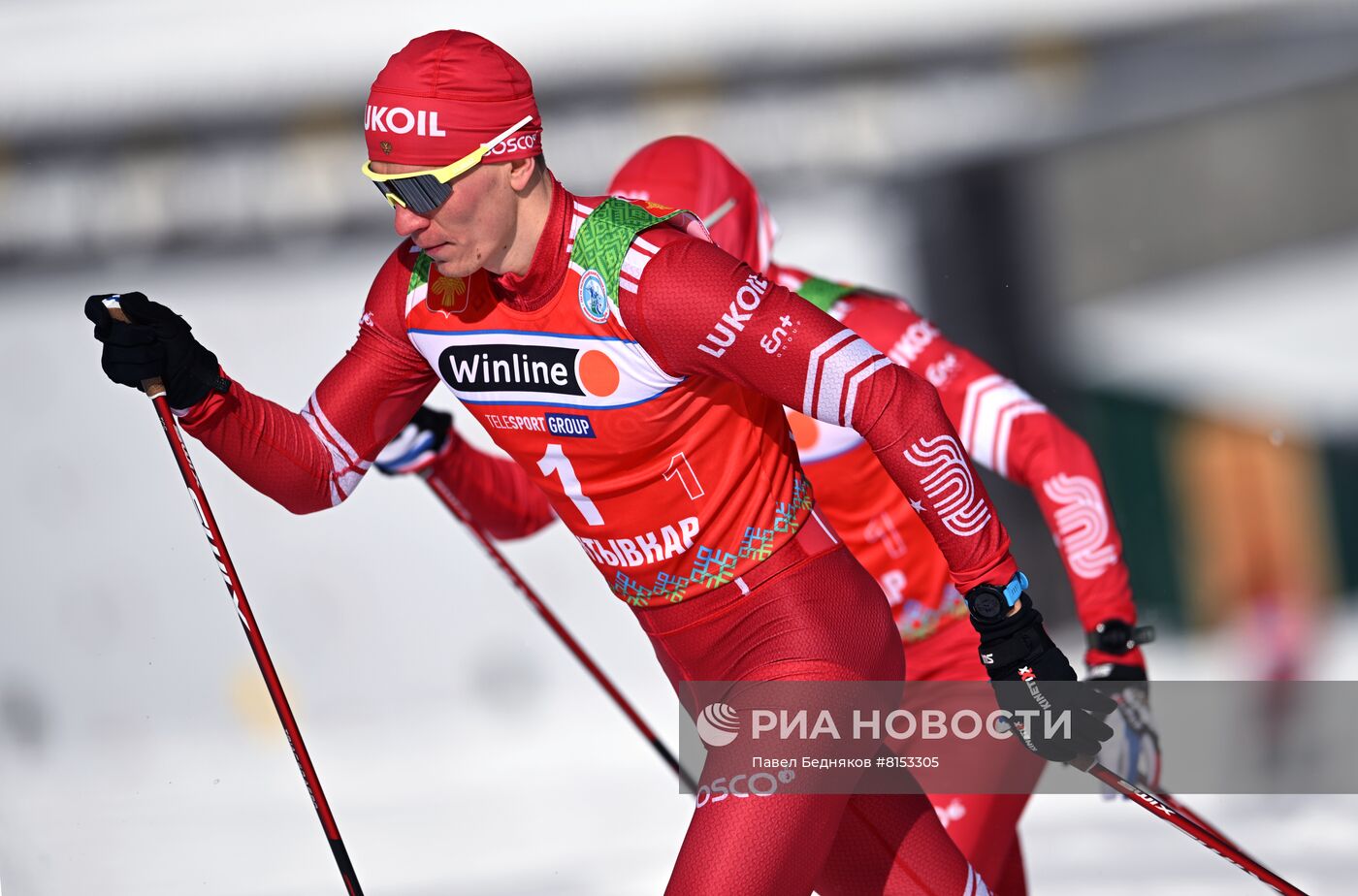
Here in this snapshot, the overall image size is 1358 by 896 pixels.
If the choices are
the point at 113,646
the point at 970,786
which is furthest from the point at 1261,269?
the point at 113,646

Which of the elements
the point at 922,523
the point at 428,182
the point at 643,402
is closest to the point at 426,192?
the point at 428,182

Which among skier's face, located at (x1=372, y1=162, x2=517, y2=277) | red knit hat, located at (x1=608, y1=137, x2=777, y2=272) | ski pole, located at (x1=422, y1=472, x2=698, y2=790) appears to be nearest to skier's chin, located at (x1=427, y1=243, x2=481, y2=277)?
skier's face, located at (x1=372, y1=162, x2=517, y2=277)

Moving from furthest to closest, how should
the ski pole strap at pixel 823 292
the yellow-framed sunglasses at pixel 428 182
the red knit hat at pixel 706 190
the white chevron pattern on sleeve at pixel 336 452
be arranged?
1. the red knit hat at pixel 706 190
2. the ski pole strap at pixel 823 292
3. the white chevron pattern on sleeve at pixel 336 452
4. the yellow-framed sunglasses at pixel 428 182

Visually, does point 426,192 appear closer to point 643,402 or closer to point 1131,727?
point 643,402

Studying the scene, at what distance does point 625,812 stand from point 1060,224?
275cm

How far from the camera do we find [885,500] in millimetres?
3289

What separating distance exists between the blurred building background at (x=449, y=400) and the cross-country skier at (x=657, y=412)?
9.70 ft

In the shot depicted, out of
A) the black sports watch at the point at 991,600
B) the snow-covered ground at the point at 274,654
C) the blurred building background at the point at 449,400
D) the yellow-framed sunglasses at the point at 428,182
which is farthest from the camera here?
the blurred building background at the point at 449,400

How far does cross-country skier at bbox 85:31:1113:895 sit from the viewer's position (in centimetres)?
228

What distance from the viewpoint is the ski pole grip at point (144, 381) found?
97.7 inches

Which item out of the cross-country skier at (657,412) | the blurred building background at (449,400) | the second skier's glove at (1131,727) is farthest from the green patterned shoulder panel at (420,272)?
the blurred building background at (449,400)

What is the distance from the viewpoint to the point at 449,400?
552cm

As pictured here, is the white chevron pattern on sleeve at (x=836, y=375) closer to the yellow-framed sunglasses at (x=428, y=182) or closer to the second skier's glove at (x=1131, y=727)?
the yellow-framed sunglasses at (x=428, y=182)

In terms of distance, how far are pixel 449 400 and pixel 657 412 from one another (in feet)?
10.6
